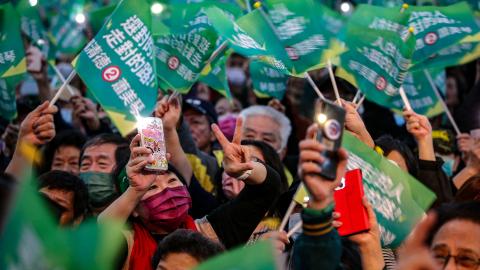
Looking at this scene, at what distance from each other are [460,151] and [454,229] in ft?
11.1

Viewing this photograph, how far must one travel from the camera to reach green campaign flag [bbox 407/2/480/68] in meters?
6.80

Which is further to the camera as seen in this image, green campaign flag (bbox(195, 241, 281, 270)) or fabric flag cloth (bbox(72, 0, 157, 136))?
fabric flag cloth (bbox(72, 0, 157, 136))

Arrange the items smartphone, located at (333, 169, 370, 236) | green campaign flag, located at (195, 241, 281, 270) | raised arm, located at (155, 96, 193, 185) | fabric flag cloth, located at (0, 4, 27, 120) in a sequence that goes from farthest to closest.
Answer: fabric flag cloth, located at (0, 4, 27, 120) < raised arm, located at (155, 96, 193, 185) < smartphone, located at (333, 169, 370, 236) < green campaign flag, located at (195, 241, 281, 270)

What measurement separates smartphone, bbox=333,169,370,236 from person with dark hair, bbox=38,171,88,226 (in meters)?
1.45

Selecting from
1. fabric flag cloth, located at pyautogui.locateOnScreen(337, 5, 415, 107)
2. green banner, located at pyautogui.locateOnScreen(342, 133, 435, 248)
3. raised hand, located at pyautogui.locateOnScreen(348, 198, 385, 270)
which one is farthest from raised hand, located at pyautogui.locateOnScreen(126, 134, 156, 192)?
fabric flag cloth, located at pyautogui.locateOnScreen(337, 5, 415, 107)

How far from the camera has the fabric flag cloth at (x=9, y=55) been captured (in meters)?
6.06

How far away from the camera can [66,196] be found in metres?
5.08

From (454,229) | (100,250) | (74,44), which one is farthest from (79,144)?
(100,250)

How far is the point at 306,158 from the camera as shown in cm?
323

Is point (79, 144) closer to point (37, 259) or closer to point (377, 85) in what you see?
point (377, 85)

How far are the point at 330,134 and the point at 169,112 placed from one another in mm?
2632

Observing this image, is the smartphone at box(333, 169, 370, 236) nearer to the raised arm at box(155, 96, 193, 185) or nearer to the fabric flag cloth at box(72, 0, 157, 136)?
the fabric flag cloth at box(72, 0, 157, 136)

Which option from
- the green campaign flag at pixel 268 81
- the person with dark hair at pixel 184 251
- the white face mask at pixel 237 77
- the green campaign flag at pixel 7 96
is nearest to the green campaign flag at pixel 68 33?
the white face mask at pixel 237 77

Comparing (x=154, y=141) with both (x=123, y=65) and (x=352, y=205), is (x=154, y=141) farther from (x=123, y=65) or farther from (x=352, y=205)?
(x=352, y=205)
